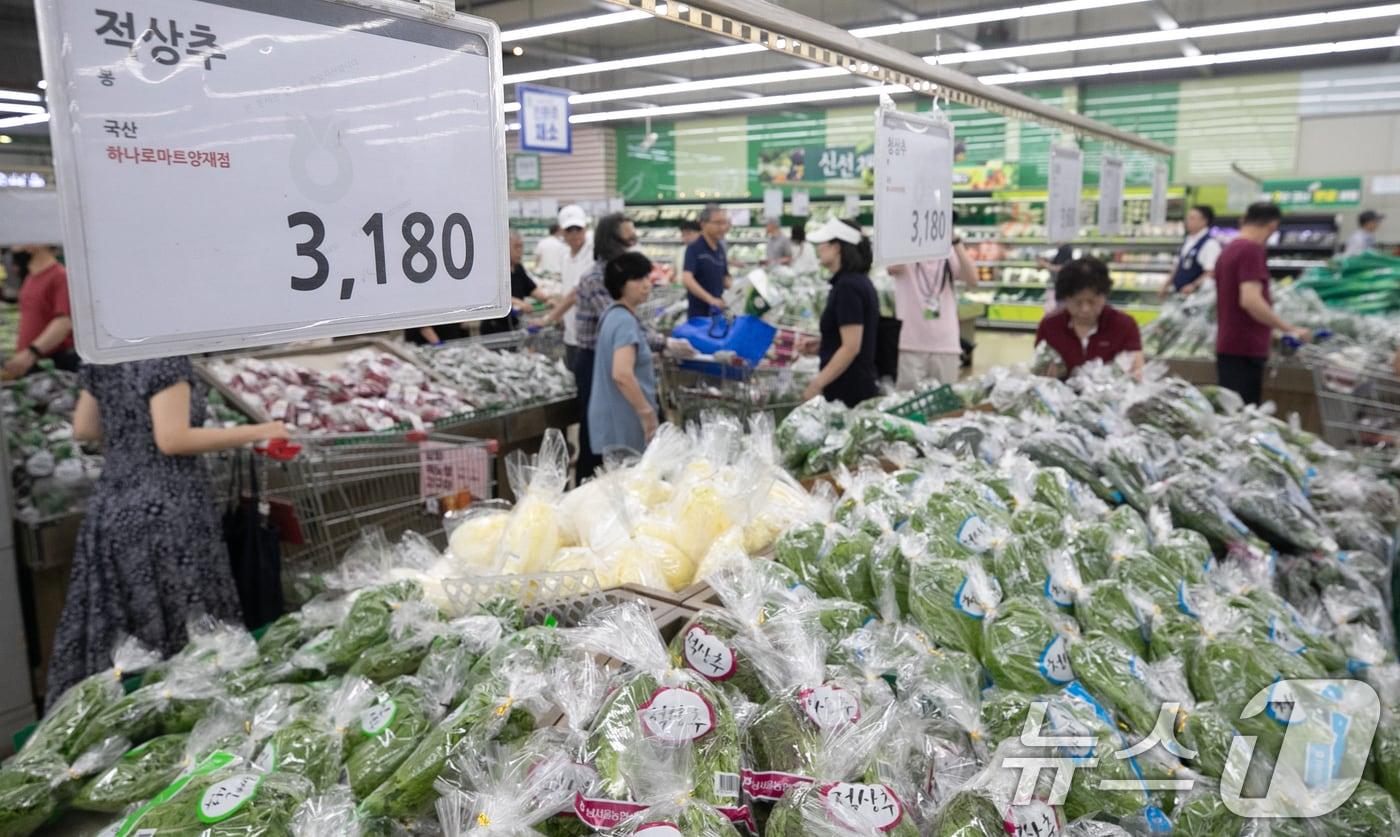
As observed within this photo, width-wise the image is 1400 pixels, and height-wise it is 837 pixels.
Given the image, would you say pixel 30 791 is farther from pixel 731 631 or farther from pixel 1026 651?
pixel 1026 651

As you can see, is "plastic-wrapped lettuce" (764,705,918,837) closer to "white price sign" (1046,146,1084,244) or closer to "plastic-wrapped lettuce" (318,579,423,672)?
"plastic-wrapped lettuce" (318,579,423,672)

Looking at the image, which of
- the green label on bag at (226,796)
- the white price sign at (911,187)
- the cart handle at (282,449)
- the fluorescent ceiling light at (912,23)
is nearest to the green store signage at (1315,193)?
the fluorescent ceiling light at (912,23)

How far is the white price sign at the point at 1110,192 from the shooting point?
7152 millimetres

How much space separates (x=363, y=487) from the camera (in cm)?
350

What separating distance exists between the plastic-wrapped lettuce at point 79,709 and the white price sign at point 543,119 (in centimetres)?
820

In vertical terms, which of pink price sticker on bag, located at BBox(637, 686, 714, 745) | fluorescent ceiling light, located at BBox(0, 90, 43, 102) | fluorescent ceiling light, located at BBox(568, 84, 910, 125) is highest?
fluorescent ceiling light, located at BBox(568, 84, 910, 125)

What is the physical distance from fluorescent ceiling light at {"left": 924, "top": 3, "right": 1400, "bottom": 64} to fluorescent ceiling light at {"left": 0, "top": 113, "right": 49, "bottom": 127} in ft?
29.8

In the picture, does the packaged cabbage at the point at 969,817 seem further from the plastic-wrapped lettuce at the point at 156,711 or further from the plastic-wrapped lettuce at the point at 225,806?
the plastic-wrapped lettuce at the point at 156,711

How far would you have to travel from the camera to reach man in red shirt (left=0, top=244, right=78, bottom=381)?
15.1 ft

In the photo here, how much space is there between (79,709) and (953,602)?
59.9 inches

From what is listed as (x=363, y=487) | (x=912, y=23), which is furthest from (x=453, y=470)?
(x=912, y=23)

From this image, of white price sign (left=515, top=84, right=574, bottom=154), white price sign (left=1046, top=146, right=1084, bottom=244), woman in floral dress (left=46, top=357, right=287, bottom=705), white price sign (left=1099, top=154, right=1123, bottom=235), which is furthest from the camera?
white price sign (left=515, top=84, right=574, bottom=154)

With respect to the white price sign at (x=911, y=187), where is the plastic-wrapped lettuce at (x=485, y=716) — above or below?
below

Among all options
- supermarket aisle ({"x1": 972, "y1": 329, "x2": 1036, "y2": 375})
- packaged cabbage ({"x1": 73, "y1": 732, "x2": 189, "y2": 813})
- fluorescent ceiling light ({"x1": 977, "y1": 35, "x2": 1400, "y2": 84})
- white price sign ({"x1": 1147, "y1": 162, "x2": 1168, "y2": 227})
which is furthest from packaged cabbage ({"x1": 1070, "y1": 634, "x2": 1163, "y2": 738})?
fluorescent ceiling light ({"x1": 977, "y1": 35, "x2": 1400, "y2": 84})
